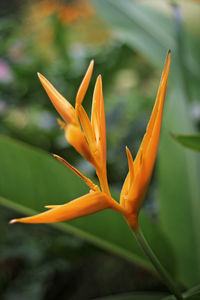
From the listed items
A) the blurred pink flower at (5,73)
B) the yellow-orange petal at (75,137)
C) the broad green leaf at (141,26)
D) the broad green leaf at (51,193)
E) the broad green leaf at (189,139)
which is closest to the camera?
the yellow-orange petal at (75,137)

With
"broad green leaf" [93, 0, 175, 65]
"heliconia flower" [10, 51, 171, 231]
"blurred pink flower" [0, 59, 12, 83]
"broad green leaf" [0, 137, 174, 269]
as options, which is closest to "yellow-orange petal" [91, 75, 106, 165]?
"heliconia flower" [10, 51, 171, 231]

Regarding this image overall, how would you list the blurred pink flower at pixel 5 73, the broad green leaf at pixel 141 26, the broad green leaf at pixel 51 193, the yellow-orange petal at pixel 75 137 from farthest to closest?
the blurred pink flower at pixel 5 73, the broad green leaf at pixel 141 26, the broad green leaf at pixel 51 193, the yellow-orange petal at pixel 75 137

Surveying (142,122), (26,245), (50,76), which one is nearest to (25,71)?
(50,76)

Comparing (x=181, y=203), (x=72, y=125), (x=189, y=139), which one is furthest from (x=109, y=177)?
(x=72, y=125)

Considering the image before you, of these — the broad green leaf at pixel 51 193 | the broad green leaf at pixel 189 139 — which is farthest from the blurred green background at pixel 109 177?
the broad green leaf at pixel 189 139

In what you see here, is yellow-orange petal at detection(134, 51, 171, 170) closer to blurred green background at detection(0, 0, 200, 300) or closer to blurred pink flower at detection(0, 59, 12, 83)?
blurred green background at detection(0, 0, 200, 300)

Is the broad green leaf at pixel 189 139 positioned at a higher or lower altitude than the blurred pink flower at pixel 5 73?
lower

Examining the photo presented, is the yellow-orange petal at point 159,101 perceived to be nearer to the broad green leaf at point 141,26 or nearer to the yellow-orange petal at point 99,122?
the yellow-orange petal at point 99,122
